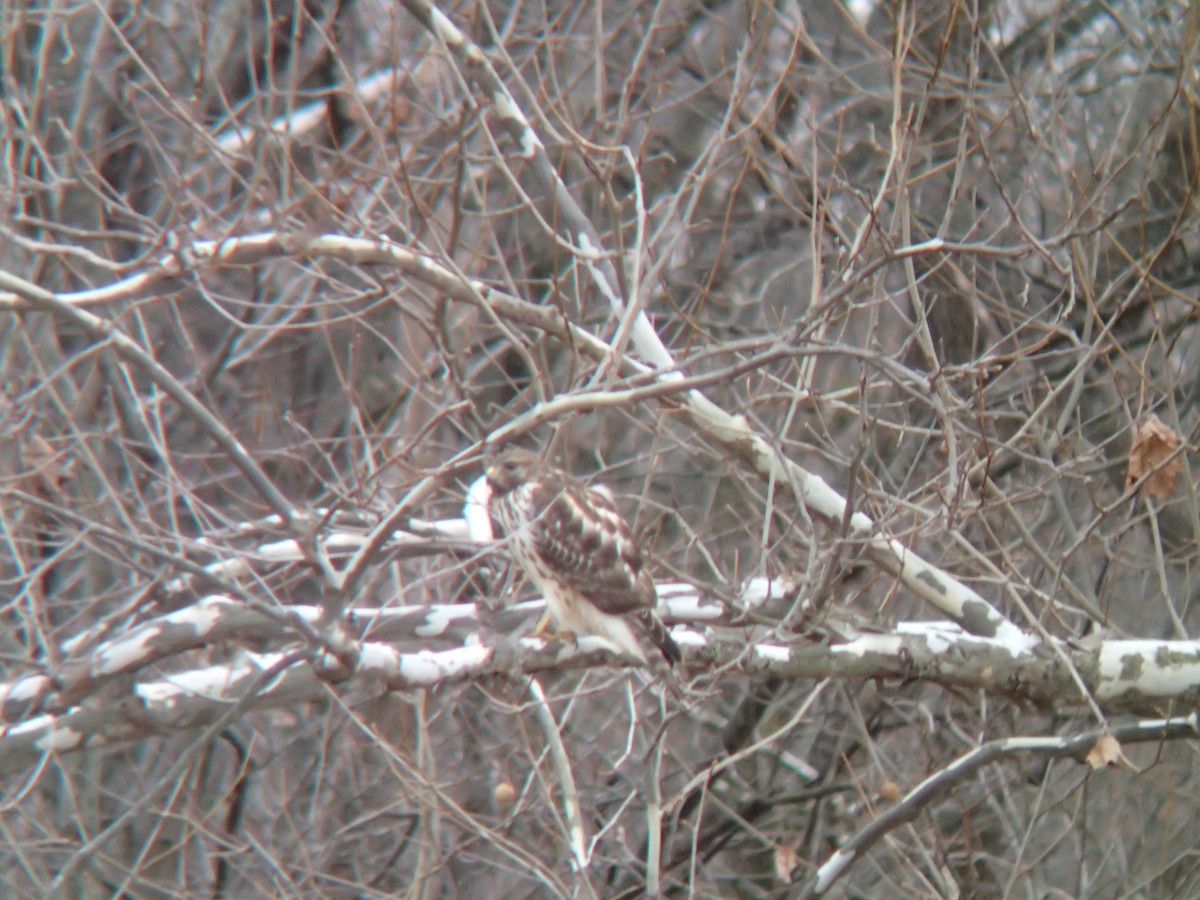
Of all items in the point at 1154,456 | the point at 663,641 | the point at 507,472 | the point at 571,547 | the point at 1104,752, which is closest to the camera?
the point at 1104,752

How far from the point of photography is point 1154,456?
15.1 ft

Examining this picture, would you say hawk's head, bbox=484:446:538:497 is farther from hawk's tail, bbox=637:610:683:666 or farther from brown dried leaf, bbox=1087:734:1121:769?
brown dried leaf, bbox=1087:734:1121:769

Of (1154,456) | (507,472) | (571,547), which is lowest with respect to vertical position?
(571,547)

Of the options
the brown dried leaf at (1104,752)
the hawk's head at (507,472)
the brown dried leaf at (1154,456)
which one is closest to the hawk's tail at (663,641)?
the hawk's head at (507,472)

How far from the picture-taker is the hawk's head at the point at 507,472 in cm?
523

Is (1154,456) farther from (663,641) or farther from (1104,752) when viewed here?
(663,641)

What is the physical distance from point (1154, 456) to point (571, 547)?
6.59 feet

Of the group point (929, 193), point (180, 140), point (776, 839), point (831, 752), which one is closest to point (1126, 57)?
point (929, 193)

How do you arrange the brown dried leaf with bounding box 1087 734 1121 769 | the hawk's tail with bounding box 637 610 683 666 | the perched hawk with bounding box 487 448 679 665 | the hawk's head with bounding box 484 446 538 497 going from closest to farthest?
the brown dried leaf with bounding box 1087 734 1121 769
the hawk's tail with bounding box 637 610 683 666
the perched hawk with bounding box 487 448 679 665
the hawk's head with bounding box 484 446 538 497

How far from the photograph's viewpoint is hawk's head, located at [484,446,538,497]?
5.23m

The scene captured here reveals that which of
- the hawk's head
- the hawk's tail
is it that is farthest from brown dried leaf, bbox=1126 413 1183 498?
the hawk's head

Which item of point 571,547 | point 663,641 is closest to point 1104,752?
point 663,641

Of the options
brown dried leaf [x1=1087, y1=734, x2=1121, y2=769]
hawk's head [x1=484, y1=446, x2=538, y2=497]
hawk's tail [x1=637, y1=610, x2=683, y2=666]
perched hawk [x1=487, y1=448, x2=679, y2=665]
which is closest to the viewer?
brown dried leaf [x1=1087, y1=734, x2=1121, y2=769]

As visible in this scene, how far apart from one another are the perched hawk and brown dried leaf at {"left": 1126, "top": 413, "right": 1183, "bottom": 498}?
1.66 m
